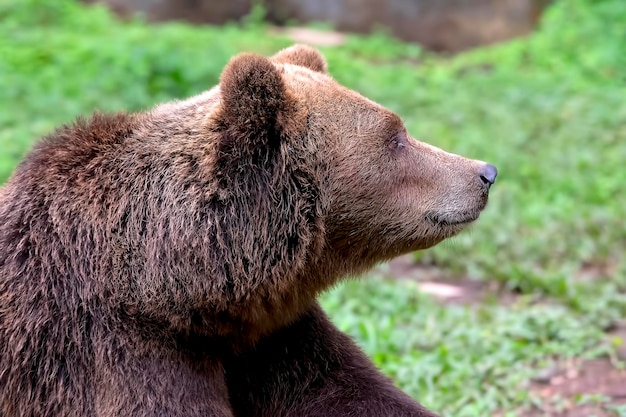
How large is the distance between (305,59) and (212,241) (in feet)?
4.03

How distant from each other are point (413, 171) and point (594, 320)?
9.98 feet

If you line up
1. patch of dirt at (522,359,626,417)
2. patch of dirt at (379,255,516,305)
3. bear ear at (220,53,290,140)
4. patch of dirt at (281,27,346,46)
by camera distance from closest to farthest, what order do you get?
bear ear at (220,53,290,140) < patch of dirt at (522,359,626,417) < patch of dirt at (379,255,516,305) < patch of dirt at (281,27,346,46)

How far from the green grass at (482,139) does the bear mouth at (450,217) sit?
472mm

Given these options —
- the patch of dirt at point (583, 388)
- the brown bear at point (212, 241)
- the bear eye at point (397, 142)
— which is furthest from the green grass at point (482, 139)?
the brown bear at point (212, 241)

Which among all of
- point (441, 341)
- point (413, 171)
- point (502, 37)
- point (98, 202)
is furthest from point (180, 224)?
point (502, 37)

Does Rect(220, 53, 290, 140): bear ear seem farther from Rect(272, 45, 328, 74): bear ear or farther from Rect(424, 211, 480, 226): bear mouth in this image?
Rect(424, 211, 480, 226): bear mouth

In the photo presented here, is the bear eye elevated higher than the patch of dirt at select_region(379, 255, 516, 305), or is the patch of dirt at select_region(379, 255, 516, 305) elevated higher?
the bear eye

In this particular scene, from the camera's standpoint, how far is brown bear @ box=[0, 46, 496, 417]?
341 centimetres

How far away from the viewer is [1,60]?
1148 centimetres

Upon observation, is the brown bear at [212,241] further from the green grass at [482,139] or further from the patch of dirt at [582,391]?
the patch of dirt at [582,391]

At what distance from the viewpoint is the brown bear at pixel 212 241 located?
341cm

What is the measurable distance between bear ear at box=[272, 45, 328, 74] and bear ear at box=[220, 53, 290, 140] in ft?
2.28

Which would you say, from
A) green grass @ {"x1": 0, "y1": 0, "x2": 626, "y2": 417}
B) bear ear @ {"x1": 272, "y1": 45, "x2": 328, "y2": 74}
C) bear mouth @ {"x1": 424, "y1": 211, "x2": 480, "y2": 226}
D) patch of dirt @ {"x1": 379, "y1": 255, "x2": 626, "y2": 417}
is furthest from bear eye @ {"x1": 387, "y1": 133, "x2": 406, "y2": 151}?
patch of dirt @ {"x1": 379, "y1": 255, "x2": 626, "y2": 417}

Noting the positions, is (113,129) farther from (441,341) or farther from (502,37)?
(502,37)
